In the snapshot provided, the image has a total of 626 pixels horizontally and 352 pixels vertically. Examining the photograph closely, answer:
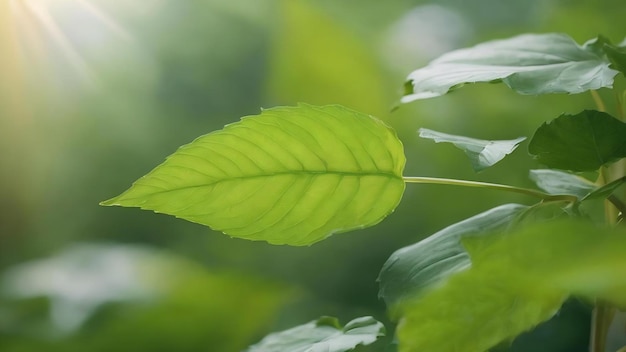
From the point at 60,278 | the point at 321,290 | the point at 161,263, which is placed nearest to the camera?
the point at 161,263

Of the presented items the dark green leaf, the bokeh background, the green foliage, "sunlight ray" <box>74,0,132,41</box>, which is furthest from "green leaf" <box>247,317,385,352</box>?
"sunlight ray" <box>74,0,132,41</box>

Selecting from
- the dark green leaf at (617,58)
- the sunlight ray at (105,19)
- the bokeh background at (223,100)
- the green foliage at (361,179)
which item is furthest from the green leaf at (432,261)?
the sunlight ray at (105,19)

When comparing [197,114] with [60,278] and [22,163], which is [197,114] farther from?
[60,278]

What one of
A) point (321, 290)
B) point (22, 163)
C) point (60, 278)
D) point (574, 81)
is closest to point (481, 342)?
point (574, 81)

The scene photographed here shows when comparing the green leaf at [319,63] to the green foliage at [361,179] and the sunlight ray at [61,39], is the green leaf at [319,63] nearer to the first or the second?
the sunlight ray at [61,39]

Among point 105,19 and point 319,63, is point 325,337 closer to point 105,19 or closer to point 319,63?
point 319,63

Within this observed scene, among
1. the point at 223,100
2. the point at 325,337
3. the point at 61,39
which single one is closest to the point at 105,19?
the point at 61,39
